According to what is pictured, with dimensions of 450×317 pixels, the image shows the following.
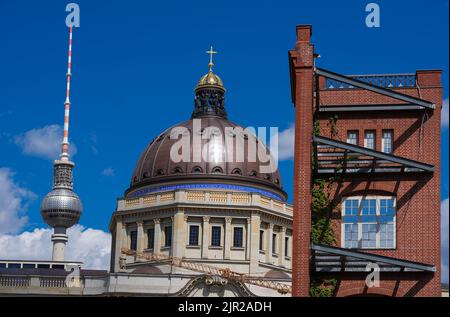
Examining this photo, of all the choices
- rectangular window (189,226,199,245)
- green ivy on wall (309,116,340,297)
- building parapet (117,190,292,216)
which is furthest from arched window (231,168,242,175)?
green ivy on wall (309,116,340,297)

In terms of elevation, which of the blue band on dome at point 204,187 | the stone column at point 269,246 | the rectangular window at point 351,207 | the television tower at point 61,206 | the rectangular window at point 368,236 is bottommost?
the rectangular window at point 368,236

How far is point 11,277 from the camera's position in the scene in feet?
334

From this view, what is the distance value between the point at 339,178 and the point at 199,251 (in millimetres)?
68988

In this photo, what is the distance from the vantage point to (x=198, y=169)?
11838cm

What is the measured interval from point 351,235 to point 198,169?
73.6 metres

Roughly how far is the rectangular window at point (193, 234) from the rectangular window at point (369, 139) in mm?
67745

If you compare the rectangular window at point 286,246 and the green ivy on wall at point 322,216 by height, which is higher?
the rectangular window at point 286,246

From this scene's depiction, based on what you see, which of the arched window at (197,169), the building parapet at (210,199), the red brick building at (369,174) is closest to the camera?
the red brick building at (369,174)

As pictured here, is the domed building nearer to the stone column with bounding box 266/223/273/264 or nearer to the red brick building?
the stone column with bounding box 266/223/273/264

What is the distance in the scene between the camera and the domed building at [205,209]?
4469 inches

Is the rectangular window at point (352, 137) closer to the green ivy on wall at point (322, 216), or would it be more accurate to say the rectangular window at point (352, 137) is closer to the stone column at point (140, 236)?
the green ivy on wall at point (322, 216)

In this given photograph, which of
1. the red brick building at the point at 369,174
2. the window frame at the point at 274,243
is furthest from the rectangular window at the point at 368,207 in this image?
the window frame at the point at 274,243

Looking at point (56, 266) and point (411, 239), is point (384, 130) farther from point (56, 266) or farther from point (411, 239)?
point (56, 266)
